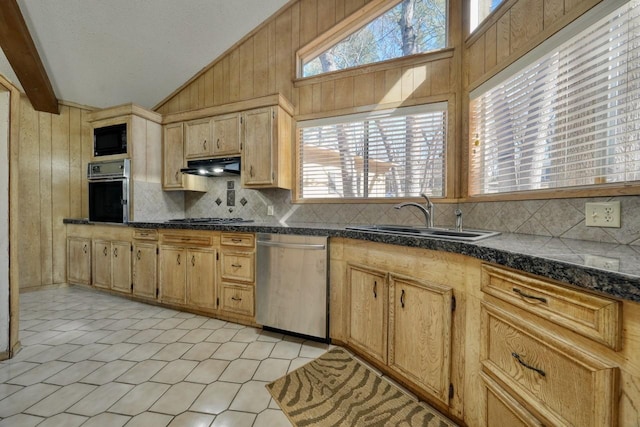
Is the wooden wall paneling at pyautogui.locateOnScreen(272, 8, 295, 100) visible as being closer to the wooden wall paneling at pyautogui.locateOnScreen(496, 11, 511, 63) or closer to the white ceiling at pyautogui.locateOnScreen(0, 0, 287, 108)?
the white ceiling at pyautogui.locateOnScreen(0, 0, 287, 108)

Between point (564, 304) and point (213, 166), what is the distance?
2967mm

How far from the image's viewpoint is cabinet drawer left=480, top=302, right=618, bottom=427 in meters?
0.70

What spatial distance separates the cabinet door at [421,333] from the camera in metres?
1.32

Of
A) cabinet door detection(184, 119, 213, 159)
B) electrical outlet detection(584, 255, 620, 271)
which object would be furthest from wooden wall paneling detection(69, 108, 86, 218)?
electrical outlet detection(584, 255, 620, 271)

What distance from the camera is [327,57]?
2865mm

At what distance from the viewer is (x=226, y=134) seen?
284 cm

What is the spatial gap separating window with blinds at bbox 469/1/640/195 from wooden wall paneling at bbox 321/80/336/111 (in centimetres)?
144

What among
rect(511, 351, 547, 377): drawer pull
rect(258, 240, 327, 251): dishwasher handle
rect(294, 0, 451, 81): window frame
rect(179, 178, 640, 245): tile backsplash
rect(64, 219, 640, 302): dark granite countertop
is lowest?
rect(511, 351, 547, 377): drawer pull

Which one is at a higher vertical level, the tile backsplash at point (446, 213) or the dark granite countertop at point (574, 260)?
the tile backsplash at point (446, 213)

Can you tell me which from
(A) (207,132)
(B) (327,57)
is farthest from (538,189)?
(A) (207,132)

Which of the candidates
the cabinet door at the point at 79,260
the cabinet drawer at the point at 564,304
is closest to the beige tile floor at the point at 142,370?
the cabinet door at the point at 79,260

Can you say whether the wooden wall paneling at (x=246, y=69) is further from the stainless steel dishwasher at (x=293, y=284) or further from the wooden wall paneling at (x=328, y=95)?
the stainless steel dishwasher at (x=293, y=284)

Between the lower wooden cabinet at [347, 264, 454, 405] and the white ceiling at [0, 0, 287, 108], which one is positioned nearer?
the lower wooden cabinet at [347, 264, 454, 405]

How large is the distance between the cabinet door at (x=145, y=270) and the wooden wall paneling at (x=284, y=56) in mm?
2296
